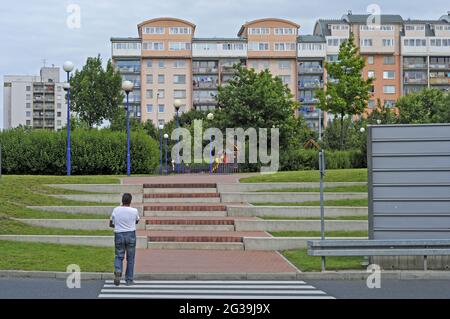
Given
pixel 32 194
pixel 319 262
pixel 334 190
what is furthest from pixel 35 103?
pixel 319 262

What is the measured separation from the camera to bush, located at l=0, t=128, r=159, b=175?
115 ft

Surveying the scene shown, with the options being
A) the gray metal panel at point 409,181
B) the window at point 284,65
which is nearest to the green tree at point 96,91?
the window at point 284,65

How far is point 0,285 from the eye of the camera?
42.7ft

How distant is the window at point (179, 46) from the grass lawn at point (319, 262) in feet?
304

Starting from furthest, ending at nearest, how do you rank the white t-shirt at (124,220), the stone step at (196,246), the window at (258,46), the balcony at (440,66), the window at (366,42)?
the balcony at (440,66)
the window at (366,42)
the window at (258,46)
the stone step at (196,246)
the white t-shirt at (124,220)

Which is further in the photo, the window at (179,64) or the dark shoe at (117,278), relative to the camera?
the window at (179,64)

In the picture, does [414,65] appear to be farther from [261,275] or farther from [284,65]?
[261,275]

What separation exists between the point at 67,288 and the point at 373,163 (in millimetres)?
7429

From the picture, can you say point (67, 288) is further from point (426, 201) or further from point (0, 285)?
point (426, 201)

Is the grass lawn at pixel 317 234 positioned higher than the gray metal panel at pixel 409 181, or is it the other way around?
the gray metal panel at pixel 409 181

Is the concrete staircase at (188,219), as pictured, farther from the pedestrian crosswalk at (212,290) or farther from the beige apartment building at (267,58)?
the beige apartment building at (267,58)

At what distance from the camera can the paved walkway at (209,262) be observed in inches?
585

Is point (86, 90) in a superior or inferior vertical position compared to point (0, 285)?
superior
